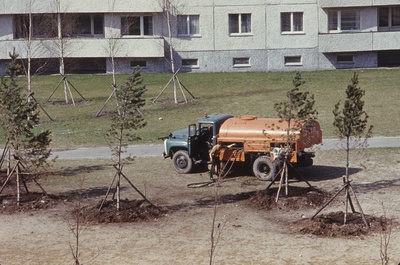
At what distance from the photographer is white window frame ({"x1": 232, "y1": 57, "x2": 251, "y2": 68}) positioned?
1962 inches

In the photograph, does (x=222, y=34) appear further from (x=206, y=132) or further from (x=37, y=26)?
→ (x=206, y=132)

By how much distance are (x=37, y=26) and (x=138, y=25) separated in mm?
5935

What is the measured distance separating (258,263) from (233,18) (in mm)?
34628

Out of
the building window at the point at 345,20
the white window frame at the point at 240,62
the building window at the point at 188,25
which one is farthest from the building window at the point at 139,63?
the building window at the point at 345,20

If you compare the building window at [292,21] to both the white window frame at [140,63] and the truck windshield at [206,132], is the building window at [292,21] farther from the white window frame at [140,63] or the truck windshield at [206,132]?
the truck windshield at [206,132]

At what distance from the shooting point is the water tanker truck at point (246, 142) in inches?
949

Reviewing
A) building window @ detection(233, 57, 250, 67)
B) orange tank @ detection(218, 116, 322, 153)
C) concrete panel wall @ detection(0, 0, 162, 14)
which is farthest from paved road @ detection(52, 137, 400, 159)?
building window @ detection(233, 57, 250, 67)

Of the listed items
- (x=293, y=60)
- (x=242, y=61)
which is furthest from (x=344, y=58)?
(x=242, y=61)

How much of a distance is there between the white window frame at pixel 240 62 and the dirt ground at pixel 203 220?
23.3 meters

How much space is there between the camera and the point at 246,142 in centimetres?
2500

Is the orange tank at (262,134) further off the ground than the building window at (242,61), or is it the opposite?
the building window at (242,61)

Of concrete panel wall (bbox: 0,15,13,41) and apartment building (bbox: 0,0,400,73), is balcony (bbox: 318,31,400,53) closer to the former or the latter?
apartment building (bbox: 0,0,400,73)

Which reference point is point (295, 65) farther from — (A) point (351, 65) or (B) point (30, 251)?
(B) point (30, 251)

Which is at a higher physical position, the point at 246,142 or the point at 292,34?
the point at 292,34
